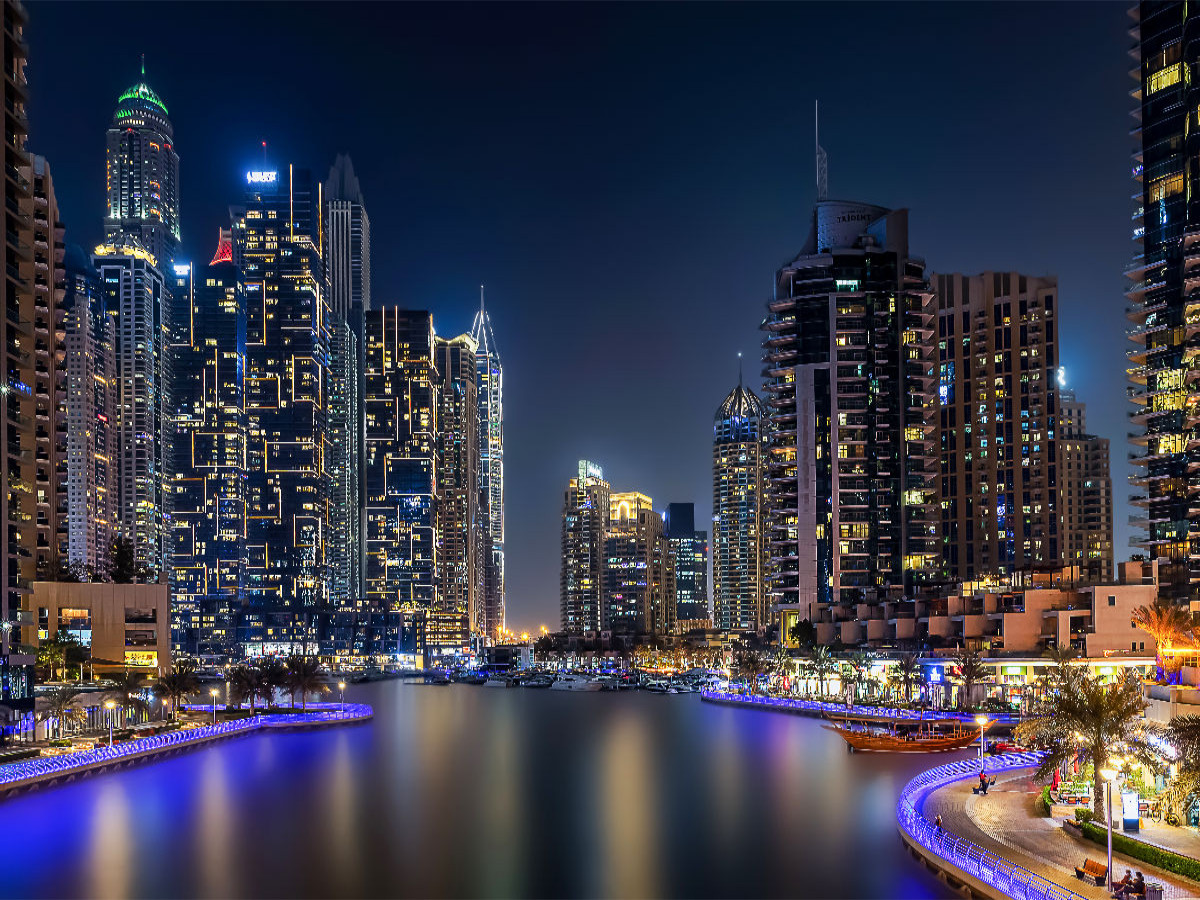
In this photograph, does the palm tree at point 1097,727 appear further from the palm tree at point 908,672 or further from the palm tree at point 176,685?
the palm tree at point 176,685

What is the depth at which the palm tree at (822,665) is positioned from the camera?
529 feet

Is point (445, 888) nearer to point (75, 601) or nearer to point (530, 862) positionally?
point (530, 862)

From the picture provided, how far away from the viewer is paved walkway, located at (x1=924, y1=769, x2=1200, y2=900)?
42.7 m

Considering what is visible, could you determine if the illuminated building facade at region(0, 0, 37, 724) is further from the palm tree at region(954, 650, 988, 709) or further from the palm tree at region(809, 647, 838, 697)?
the palm tree at region(809, 647, 838, 697)

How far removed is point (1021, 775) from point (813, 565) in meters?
114

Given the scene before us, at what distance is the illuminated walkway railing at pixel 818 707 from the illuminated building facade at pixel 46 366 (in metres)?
88.8

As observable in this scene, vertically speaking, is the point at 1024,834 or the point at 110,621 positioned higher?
the point at 110,621

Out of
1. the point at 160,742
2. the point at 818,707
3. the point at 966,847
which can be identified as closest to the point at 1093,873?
the point at 966,847

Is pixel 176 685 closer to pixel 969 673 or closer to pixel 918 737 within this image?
pixel 918 737

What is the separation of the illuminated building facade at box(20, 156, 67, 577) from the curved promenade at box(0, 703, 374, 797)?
109 ft

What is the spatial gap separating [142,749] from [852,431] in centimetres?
11541

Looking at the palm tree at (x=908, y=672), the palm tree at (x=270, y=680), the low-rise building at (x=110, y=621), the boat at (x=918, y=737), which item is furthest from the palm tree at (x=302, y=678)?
the palm tree at (x=908, y=672)

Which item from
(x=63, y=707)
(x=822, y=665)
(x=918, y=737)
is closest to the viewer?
(x=918, y=737)

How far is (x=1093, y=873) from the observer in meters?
42.4
